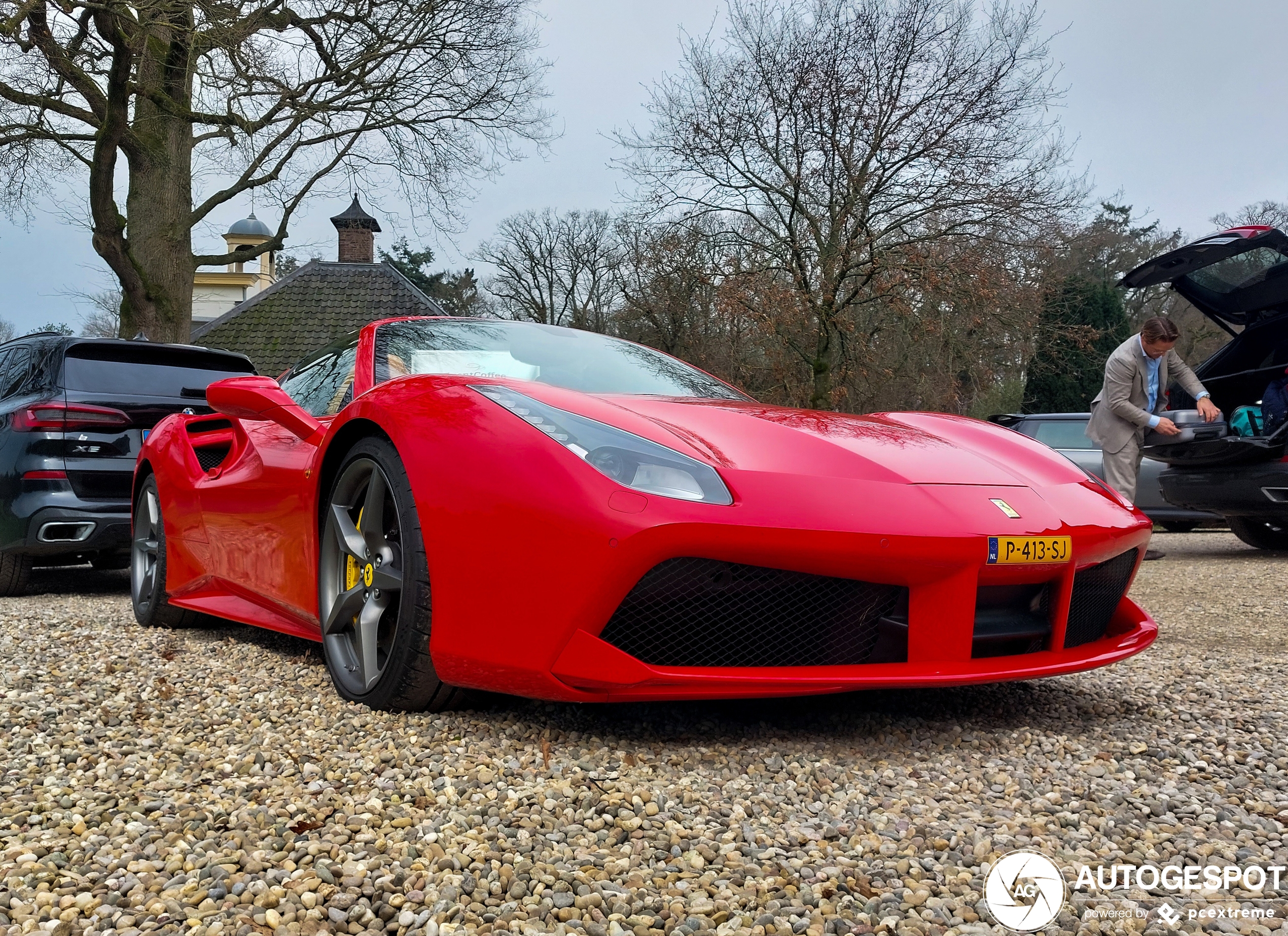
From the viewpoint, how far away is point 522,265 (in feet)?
137

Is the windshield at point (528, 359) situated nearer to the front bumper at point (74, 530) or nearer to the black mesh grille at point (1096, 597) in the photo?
the black mesh grille at point (1096, 597)

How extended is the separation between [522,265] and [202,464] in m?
38.6

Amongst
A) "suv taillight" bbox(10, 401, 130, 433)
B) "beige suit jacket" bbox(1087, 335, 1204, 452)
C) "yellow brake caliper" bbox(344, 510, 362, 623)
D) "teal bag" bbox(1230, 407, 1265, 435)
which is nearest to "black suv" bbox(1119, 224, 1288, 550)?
"teal bag" bbox(1230, 407, 1265, 435)

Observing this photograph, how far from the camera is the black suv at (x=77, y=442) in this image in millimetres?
5762

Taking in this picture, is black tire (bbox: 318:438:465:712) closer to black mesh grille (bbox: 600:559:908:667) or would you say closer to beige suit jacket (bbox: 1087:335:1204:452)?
black mesh grille (bbox: 600:559:908:667)

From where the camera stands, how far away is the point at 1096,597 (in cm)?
270

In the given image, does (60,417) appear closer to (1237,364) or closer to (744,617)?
(744,617)

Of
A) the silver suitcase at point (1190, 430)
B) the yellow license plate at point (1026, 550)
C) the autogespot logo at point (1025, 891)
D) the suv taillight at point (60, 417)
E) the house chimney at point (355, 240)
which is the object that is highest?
the house chimney at point (355, 240)

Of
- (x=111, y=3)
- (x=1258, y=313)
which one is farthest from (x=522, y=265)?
(x=1258, y=313)

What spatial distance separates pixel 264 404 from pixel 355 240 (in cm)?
3041

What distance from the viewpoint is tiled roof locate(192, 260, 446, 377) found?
85.0 ft

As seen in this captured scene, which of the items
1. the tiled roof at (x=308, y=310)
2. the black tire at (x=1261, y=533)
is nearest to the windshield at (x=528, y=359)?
the black tire at (x=1261, y=533)

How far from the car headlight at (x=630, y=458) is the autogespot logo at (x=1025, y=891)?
86cm

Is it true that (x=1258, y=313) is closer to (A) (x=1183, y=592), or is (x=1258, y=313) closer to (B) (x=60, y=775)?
(A) (x=1183, y=592)
